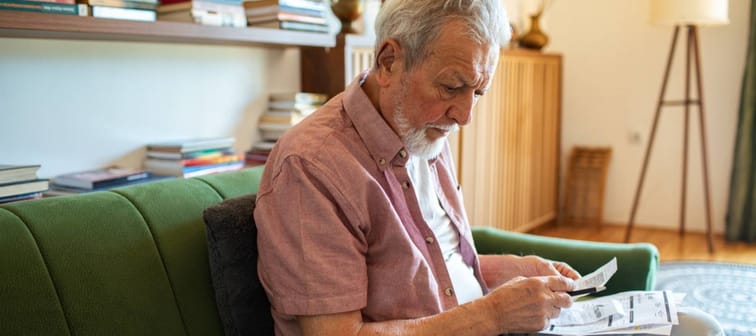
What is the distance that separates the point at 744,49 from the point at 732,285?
1402 mm

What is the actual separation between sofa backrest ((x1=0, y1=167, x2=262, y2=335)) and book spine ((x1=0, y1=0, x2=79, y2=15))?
447 mm

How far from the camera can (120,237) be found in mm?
1153

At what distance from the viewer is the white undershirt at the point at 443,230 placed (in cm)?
138

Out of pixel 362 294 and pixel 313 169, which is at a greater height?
pixel 313 169

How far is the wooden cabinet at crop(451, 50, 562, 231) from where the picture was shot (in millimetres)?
3268

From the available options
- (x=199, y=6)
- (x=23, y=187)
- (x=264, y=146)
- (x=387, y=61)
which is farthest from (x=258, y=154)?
(x=387, y=61)

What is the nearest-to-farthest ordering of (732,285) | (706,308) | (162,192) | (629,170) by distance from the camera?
(162,192), (706,308), (732,285), (629,170)

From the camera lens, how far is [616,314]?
1.36 metres

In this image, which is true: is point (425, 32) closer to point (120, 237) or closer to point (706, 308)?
point (120, 237)

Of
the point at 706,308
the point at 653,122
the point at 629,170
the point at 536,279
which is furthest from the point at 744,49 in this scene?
the point at 536,279

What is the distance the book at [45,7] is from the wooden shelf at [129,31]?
16 millimetres

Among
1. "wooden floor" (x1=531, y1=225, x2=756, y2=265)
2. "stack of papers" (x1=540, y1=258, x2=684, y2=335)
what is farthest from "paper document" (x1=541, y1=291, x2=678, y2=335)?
"wooden floor" (x1=531, y1=225, x2=756, y2=265)

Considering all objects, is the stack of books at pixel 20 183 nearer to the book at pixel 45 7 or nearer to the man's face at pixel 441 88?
the book at pixel 45 7

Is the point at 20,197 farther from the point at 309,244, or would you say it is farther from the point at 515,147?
the point at 515,147
